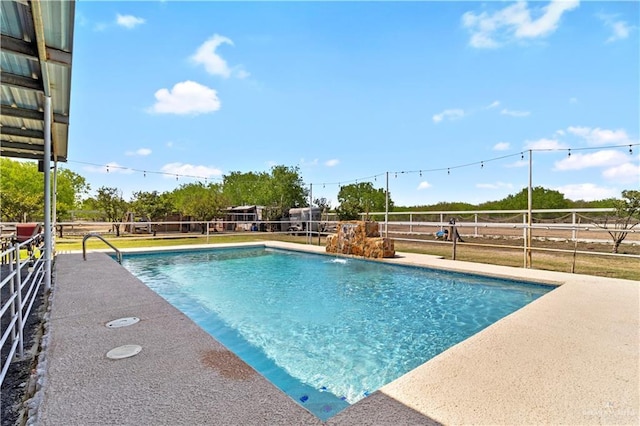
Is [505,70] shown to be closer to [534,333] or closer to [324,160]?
[534,333]

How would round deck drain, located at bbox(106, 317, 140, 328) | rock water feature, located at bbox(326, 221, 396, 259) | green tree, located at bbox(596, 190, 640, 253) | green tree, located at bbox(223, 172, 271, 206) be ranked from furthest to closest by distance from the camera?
1. green tree, located at bbox(223, 172, 271, 206)
2. green tree, located at bbox(596, 190, 640, 253)
3. rock water feature, located at bbox(326, 221, 396, 259)
4. round deck drain, located at bbox(106, 317, 140, 328)

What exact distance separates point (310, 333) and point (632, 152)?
685cm

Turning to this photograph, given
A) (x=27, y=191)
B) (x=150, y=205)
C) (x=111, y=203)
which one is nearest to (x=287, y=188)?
(x=150, y=205)

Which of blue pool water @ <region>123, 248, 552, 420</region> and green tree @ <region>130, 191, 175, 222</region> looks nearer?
blue pool water @ <region>123, 248, 552, 420</region>

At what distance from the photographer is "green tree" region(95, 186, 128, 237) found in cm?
1759

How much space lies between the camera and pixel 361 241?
8742 millimetres

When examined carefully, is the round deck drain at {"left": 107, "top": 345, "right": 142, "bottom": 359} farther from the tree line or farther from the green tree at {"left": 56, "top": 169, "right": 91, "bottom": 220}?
the green tree at {"left": 56, "top": 169, "right": 91, "bottom": 220}

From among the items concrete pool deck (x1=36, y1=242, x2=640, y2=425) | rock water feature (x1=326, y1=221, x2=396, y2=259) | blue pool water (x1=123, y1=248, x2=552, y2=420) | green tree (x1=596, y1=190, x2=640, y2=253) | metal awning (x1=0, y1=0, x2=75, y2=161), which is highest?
metal awning (x1=0, y1=0, x2=75, y2=161)

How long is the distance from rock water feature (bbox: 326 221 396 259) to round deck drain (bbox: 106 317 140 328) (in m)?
6.01

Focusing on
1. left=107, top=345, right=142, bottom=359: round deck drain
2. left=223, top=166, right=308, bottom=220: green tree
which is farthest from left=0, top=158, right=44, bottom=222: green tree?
left=107, top=345, right=142, bottom=359: round deck drain

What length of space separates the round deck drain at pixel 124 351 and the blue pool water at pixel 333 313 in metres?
1.12

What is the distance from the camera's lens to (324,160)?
23.9 m

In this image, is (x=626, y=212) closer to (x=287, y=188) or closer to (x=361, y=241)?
(x=361, y=241)

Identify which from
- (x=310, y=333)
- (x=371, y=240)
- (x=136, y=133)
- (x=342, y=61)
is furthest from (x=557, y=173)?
(x=136, y=133)
